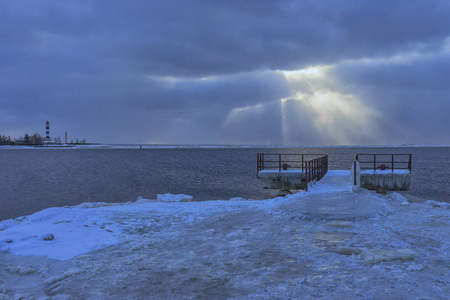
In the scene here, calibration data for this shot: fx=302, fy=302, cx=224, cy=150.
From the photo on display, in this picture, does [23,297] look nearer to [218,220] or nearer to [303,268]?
[303,268]

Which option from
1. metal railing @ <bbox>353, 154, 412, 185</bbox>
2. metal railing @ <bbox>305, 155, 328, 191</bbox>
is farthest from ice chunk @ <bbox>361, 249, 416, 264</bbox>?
metal railing @ <bbox>305, 155, 328, 191</bbox>

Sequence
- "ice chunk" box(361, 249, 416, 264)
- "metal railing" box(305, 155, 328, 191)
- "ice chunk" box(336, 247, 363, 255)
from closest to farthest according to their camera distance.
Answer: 1. "ice chunk" box(361, 249, 416, 264)
2. "ice chunk" box(336, 247, 363, 255)
3. "metal railing" box(305, 155, 328, 191)

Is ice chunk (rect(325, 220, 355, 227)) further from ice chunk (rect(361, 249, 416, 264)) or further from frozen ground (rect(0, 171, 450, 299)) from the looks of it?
ice chunk (rect(361, 249, 416, 264))

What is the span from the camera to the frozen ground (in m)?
4.89

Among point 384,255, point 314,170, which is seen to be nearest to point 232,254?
point 384,255

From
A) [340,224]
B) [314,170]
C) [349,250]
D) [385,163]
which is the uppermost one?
[314,170]

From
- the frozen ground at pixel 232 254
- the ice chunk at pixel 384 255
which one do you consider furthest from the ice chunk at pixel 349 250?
the ice chunk at pixel 384 255

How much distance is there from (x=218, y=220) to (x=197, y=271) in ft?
15.6

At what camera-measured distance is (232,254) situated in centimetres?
666

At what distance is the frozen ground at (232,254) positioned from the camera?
193 inches

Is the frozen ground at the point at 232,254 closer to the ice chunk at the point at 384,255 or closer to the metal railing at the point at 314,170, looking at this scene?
the ice chunk at the point at 384,255

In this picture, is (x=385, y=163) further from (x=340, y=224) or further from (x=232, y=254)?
(x=232, y=254)

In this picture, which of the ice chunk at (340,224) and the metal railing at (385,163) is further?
Result: the metal railing at (385,163)

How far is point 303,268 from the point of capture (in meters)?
5.70
